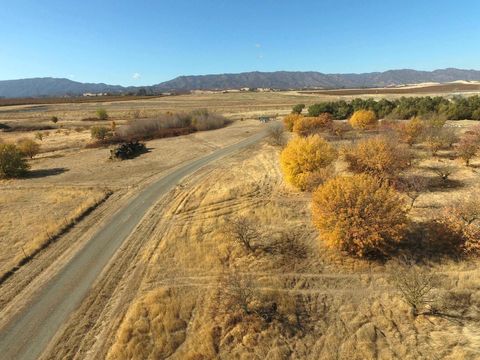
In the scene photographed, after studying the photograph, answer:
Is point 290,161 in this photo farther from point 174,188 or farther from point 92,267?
point 92,267

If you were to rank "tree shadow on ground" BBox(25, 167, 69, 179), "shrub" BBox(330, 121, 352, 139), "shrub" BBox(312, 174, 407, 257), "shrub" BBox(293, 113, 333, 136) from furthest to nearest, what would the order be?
"shrub" BBox(293, 113, 333, 136) < "shrub" BBox(330, 121, 352, 139) < "tree shadow on ground" BBox(25, 167, 69, 179) < "shrub" BBox(312, 174, 407, 257)

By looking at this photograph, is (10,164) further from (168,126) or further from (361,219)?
(361,219)

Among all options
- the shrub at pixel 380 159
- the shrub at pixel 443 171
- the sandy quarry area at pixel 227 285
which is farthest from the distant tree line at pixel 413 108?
the shrub at pixel 380 159

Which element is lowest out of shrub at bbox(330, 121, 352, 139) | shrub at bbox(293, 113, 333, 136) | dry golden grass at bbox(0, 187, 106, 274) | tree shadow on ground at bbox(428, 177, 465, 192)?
dry golden grass at bbox(0, 187, 106, 274)

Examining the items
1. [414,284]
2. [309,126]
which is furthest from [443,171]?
[309,126]

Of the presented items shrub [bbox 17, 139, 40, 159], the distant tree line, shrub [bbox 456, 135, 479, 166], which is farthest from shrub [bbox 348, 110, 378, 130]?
shrub [bbox 17, 139, 40, 159]

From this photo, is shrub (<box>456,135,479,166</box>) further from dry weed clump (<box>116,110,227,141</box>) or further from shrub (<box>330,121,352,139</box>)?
dry weed clump (<box>116,110,227,141</box>)

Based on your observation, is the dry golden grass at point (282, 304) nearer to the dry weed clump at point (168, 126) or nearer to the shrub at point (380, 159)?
the shrub at point (380, 159)
